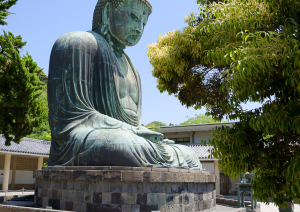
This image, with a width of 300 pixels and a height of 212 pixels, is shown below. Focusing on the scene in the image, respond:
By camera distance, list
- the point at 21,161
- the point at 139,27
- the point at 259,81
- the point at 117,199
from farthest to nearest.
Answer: the point at 21,161, the point at 139,27, the point at 117,199, the point at 259,81

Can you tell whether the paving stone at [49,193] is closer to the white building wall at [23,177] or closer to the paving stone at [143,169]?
the paving stone at [143,169]

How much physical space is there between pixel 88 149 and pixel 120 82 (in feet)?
7.05

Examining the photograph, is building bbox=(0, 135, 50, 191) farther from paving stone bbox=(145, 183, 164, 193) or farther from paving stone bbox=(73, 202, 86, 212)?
paving stone bbox=(145, 183, 164, 193)

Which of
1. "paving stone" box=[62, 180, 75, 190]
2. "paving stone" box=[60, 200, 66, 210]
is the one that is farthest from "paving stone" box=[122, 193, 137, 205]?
"paving stone" box=[60, 200, 66, 210]

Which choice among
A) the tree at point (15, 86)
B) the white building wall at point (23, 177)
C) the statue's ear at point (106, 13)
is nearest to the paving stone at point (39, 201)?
the statue's ear at point (106, 13)

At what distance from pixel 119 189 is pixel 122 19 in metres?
4.16

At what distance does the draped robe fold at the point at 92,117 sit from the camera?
5.43 metres

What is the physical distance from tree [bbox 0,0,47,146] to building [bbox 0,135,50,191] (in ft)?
31.7

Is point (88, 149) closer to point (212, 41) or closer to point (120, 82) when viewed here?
point (120, 82)

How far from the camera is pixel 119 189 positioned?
4.96 m

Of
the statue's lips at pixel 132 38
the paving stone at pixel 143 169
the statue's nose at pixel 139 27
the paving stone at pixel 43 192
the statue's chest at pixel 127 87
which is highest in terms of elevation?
the statue's nose at pixel 139 27

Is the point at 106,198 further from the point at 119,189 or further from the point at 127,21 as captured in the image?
the point at 127,21

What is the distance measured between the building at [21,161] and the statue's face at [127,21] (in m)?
14.3

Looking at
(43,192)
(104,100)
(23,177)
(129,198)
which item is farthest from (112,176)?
(23,177)
